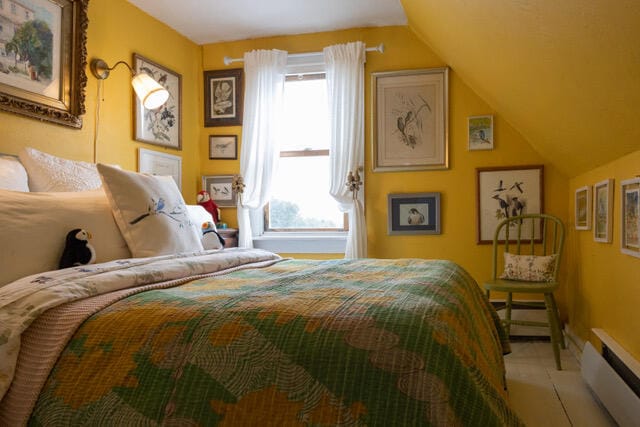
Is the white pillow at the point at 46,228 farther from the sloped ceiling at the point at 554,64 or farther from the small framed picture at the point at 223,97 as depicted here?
the small framed picture at the point at 223,97

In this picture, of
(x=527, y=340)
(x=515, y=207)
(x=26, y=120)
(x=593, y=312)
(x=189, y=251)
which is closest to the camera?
(x=189, y=251)

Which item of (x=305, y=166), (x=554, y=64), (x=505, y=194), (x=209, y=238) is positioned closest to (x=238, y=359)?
(x=554, y=64)

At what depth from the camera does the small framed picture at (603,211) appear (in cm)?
225

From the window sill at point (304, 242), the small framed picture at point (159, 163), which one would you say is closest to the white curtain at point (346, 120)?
the window sill at point (304, 242)

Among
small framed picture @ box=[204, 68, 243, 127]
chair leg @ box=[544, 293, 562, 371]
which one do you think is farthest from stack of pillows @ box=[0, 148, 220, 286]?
chair leg @ box=[544, 293, 562, 371]

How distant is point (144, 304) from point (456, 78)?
2.97 meters

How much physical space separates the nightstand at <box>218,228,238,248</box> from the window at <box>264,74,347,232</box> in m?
0.31

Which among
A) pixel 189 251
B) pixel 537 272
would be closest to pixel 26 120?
pixel 189 251

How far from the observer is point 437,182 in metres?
3.57

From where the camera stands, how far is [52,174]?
2.17 m

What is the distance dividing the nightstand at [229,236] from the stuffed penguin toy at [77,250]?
6.24ft

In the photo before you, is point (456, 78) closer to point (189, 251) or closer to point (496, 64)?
point (496, 64)

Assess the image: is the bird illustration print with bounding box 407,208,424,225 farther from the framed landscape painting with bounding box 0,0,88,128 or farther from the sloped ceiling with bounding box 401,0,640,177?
the framed landscape painting with bounding box 0,0,88,128

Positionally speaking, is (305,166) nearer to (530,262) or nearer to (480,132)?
(480,132)
